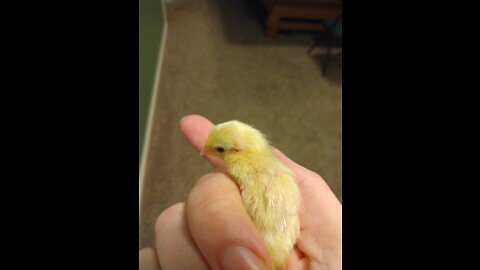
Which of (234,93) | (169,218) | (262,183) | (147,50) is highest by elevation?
(147,50)

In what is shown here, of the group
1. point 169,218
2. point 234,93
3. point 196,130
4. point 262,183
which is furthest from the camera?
point 234,93

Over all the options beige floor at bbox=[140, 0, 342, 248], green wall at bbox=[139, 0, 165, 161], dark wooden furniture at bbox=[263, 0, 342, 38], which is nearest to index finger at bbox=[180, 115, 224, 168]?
beige floor at bbox=[140, 0, 342, 248]

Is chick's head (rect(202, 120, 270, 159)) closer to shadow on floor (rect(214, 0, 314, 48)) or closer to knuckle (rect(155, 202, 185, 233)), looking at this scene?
knuckle (rect(155, 202, 185, 233))

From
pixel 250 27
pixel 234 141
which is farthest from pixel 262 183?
pixel 250 27

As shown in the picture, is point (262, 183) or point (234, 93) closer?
point (262, 183)

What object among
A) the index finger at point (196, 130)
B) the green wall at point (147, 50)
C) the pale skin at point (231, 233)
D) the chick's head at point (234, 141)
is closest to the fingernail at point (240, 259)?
the pale skin at point (231, 233)

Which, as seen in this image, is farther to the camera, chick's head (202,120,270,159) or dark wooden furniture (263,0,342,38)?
dark wooden furniture (263,0,342,38)

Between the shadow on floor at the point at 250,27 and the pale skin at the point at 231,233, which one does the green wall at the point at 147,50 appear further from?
the pale skin at the point at 231,233

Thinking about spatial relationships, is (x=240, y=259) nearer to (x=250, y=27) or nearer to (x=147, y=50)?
(x=147, y=50)
